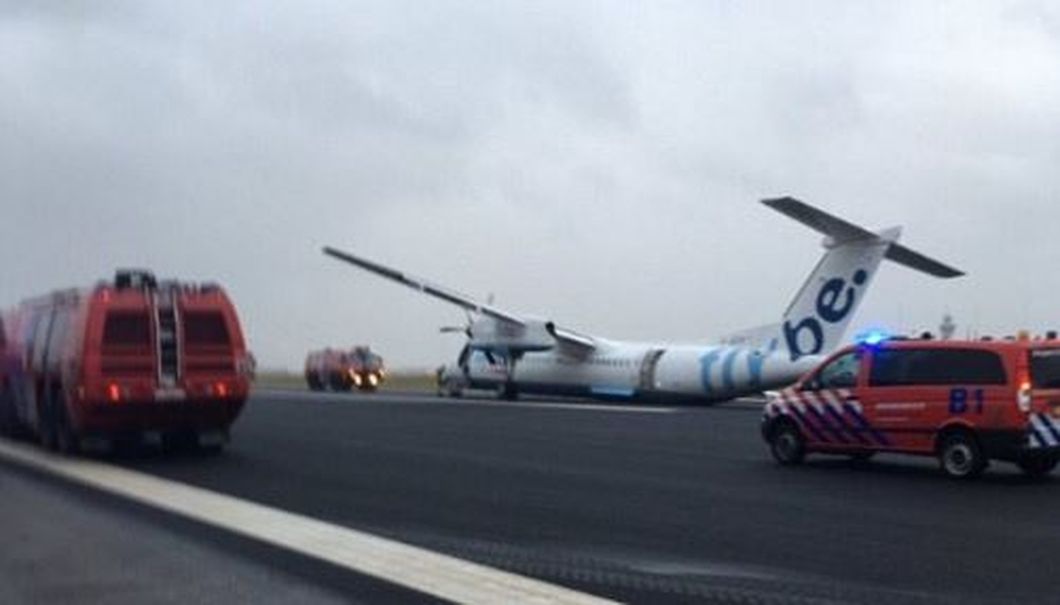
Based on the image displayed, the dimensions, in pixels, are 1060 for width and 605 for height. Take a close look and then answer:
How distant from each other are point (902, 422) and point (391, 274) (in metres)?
39.0

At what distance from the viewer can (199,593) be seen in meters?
13.0

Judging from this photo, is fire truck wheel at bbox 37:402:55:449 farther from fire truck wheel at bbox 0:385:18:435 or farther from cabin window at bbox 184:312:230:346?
fire truck wheel at bbox 0:385:18:435

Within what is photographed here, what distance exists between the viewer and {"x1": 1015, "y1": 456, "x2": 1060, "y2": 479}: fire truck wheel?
78.7 feet

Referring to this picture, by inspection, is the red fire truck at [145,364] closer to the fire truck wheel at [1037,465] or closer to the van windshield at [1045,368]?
the fire truck wheel at [1037,465]

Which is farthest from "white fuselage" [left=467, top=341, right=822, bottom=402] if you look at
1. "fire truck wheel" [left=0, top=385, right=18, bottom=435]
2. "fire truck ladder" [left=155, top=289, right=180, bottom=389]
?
"fire truck ladder" [left=155, top=289, right=180, bottom=389]

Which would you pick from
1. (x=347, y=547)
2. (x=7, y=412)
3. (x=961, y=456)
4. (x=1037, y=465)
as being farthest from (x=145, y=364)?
(x=1037, y=465)

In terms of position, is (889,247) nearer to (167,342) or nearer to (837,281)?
(837,281)

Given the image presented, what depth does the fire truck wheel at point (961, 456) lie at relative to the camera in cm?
2403

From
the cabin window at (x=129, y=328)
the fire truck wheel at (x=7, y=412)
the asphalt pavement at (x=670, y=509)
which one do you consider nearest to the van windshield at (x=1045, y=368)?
the asphalt pavement at (x=670, y=509)

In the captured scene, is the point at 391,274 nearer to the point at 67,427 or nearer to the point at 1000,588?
the point at 67,427

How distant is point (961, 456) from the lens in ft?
79.4

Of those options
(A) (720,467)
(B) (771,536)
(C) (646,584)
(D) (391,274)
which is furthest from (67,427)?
(D) (391,274)

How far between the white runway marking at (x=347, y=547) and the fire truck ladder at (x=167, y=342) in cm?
381

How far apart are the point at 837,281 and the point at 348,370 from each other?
37515mm
